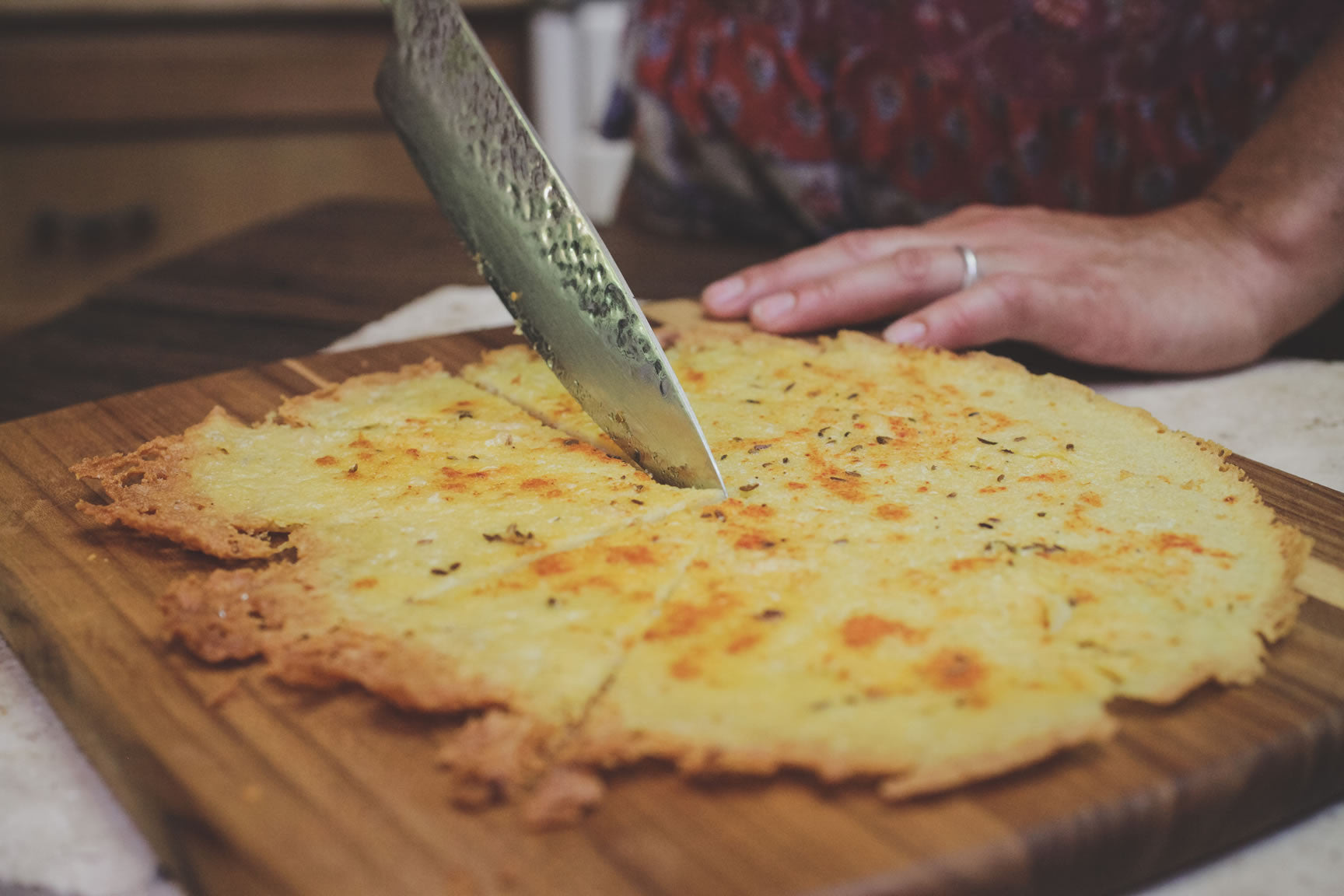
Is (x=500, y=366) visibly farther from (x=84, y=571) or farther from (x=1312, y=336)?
(x=1312, y=336)

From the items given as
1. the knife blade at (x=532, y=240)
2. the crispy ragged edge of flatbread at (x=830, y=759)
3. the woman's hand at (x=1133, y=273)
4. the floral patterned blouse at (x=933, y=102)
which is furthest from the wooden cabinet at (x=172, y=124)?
the crispy ragged edge of flatbread at (x=830, y=759)

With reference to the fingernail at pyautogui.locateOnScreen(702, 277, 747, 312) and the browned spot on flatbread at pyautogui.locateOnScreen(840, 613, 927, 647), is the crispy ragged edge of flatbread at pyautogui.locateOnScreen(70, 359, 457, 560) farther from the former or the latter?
the fingernail at pyautogui.locateOnScreen(702, 277, 747, 312)

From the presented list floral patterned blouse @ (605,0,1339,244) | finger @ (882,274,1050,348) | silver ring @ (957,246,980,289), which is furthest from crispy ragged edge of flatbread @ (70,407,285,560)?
floral patterned blouse @ (605,0,1339,244)

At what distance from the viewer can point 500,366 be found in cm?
174

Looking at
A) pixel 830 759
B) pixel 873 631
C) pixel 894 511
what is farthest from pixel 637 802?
pixel 894 511

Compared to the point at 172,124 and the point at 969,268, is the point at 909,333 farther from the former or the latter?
the point at 172,124

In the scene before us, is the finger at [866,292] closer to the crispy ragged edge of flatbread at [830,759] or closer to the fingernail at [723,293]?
the fingernail at [723,293]

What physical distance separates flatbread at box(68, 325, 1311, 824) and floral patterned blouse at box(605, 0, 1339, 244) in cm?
121

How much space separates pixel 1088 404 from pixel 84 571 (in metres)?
1.28

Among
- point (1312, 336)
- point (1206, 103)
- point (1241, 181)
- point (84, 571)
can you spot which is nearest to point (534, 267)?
point (84, 571)

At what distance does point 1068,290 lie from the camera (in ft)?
6.03

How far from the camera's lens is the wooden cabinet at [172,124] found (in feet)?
14.7

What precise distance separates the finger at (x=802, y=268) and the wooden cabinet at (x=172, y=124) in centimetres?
293

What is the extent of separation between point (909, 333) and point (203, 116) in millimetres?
3860
